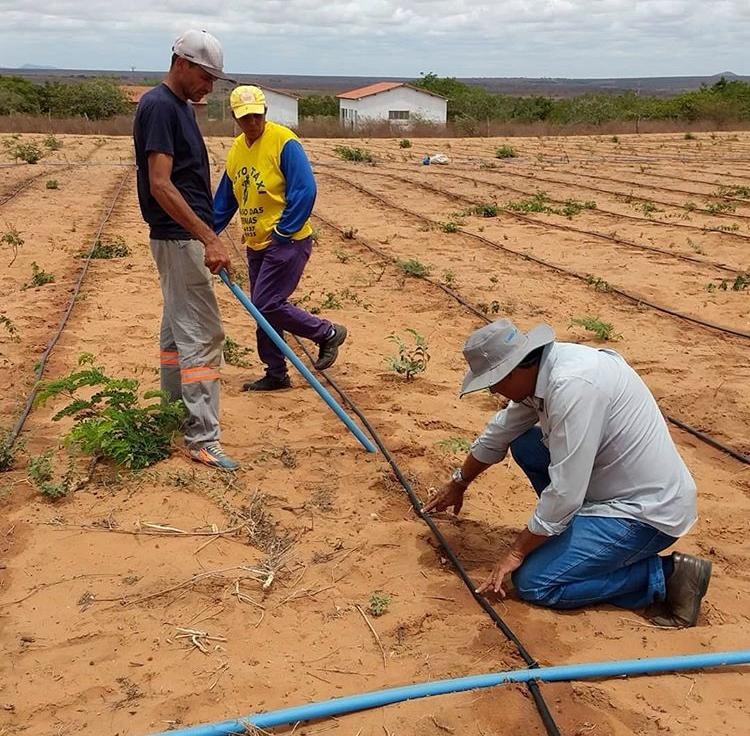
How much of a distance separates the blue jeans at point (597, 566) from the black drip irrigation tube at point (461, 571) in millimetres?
167

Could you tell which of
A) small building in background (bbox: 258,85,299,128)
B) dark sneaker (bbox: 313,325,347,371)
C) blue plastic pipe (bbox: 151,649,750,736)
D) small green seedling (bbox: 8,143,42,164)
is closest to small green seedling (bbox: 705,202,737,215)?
dark sneaker (bbox: 313,325,347,371)

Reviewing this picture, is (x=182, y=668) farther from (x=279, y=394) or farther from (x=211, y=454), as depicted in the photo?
(x=279, y=394)

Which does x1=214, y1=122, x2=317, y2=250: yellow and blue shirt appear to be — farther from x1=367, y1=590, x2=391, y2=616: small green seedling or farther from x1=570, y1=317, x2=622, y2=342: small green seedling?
x1=570, y1=317, x2=622, y2=342: small green seedling

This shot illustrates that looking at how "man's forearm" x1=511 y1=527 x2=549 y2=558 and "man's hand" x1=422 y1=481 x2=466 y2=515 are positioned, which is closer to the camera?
"man's forearm" x1=511 y1=527 x2=549 y2=558

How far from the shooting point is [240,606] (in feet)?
9.34

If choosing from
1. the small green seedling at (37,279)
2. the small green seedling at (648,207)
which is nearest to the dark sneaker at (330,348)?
the small green seedling at (37,279)

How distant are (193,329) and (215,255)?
0.38 metres

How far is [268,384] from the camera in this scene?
15.9 feet

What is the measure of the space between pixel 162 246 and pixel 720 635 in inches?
104

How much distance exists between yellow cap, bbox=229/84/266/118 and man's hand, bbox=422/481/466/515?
7.15ft

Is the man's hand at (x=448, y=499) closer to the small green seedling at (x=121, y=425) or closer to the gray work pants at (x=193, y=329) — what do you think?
the gray work pants at (x=193, y=329)

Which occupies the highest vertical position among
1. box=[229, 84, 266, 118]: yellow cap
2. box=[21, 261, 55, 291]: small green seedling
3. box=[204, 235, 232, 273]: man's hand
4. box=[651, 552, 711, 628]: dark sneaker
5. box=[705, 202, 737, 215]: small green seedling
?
box=[229, 84, 266, 118]: yellow cap

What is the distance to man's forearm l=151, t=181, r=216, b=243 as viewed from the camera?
3.36 m

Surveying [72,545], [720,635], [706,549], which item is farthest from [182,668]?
[706,549]
